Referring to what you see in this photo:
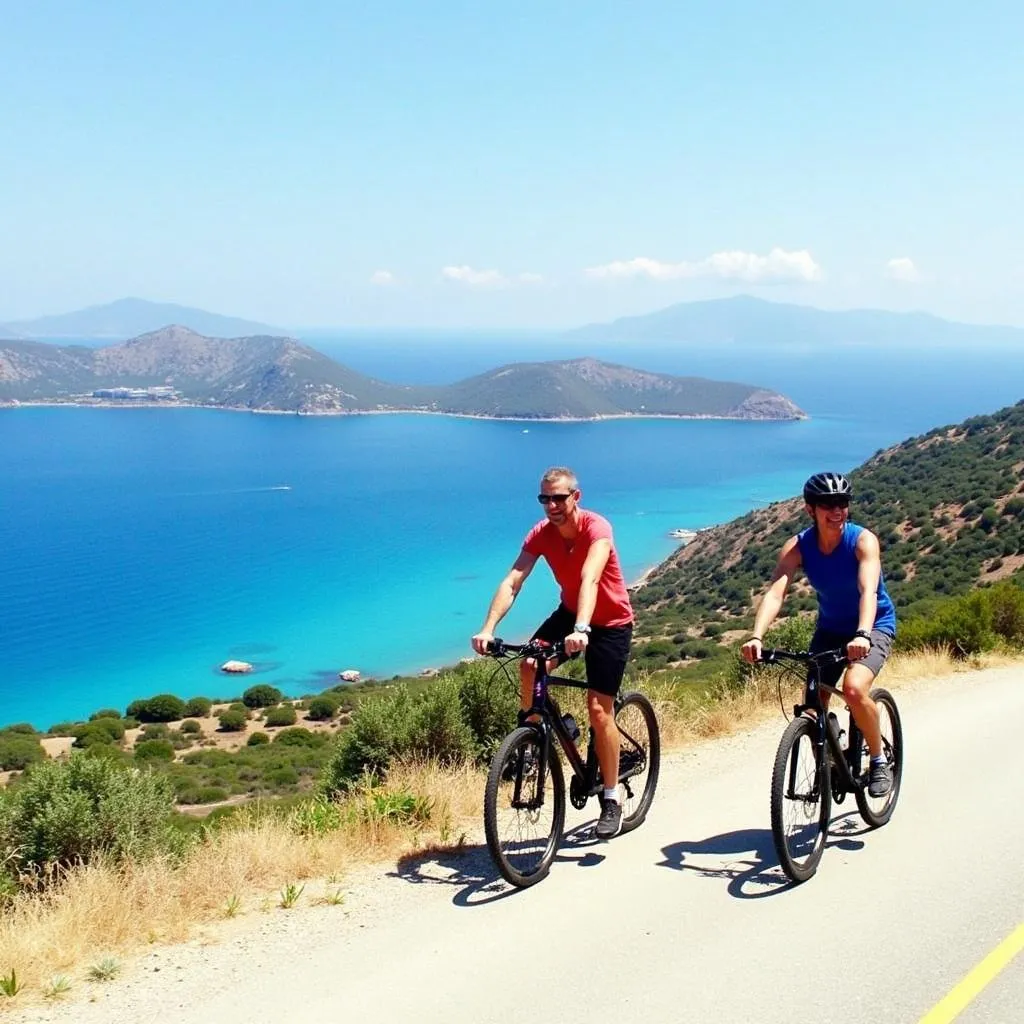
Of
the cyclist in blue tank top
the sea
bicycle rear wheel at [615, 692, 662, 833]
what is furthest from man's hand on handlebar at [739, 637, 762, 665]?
the sea

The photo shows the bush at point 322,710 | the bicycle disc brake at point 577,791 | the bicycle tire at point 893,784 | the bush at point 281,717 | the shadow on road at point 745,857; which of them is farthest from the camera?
the bush at point 322,710

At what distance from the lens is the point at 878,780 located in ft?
16.9

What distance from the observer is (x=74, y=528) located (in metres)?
106

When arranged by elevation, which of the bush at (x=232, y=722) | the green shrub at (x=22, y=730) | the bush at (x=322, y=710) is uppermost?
the bush at (x=322, y=710)

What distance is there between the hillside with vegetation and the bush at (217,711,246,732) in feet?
59.1

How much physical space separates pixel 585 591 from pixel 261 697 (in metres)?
Result: 47.5

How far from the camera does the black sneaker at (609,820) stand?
5.08m

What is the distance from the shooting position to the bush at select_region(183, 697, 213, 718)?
4625 centimetres

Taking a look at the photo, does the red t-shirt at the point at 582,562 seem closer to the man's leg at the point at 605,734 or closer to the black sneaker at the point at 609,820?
the man's leg at the point at 605,734

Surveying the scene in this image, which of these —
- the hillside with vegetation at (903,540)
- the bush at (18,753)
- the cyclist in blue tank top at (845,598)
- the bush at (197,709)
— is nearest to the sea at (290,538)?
the bush at (197,709)

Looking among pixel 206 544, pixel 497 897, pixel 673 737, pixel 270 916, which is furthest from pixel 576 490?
pixel 206 544

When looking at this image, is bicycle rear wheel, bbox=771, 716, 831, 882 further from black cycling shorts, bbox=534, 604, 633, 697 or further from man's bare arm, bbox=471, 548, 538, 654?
man's bare arm, bbox=471, 548, 538, 654

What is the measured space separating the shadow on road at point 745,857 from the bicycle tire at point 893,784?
11 centimetres

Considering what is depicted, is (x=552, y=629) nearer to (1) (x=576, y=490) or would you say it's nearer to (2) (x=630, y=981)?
(1) (x=576, y=490)
